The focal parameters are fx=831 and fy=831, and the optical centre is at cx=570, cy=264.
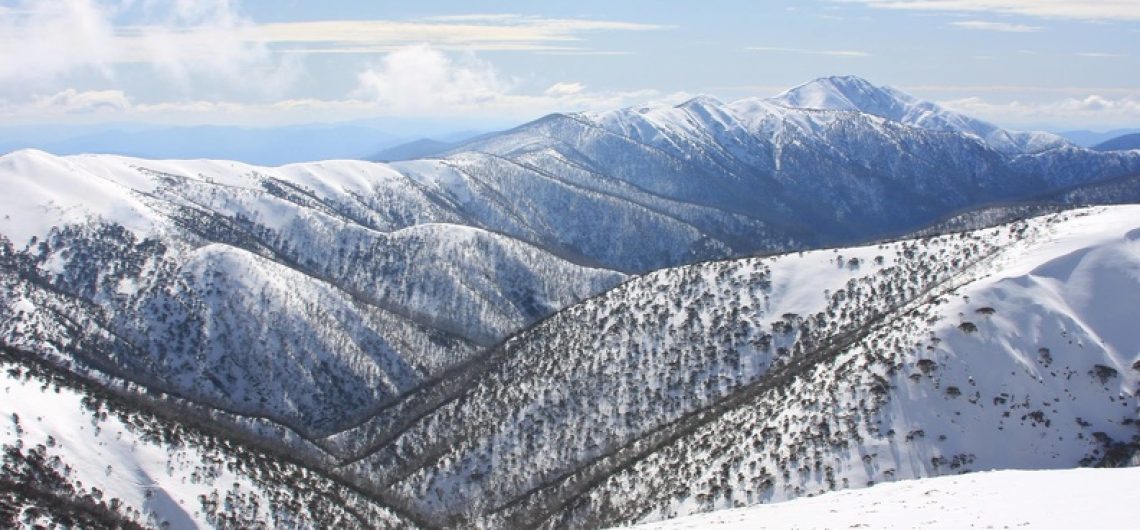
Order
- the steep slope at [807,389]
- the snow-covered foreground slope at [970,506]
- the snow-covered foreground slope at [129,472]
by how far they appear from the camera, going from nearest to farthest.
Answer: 1. the snow-covered foreground slope at [970,506]
2. the snow-covered foreground slope at [129,472]
3. the steep slope at [807,389]

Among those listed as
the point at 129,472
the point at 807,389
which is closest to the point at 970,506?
the point at 807,389

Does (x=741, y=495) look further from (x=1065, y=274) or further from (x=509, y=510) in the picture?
(x=1065, y=274)

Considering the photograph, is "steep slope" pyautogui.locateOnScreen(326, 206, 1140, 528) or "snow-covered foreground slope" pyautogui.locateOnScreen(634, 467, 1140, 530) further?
"steep slope" pyautogui.locateOnScreen(326, 206, 1140, 528)

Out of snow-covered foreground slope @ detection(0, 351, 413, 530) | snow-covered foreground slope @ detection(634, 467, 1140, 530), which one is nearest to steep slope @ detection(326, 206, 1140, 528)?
snow-covered foreground slope @ detection(634, 467, 1140, 530)

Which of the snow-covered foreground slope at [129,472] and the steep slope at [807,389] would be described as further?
the steep slope at [807,389]

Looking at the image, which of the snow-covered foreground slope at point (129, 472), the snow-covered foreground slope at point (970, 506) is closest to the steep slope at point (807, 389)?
the snow-covered foreground slope at point (970, 506)

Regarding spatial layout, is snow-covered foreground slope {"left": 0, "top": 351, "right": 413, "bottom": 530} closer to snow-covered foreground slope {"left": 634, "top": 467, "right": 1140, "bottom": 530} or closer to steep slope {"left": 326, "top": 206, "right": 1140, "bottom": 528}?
steep slope {"left": 326, "top": 206, "right": 1140, "bottom": 528}

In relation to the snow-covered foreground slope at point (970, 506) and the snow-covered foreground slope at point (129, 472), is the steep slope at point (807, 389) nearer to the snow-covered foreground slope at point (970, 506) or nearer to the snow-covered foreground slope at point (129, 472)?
the snow-covered foreground slope at point (970, 506)
